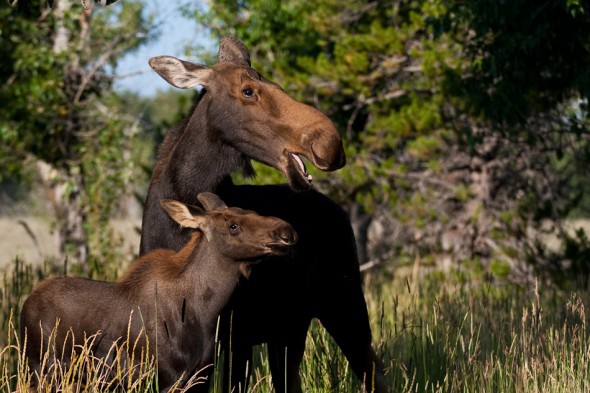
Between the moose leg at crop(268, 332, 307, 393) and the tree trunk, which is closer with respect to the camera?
the moose leg at crop(268, 332, 307, 393)

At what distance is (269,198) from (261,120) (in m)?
0.81

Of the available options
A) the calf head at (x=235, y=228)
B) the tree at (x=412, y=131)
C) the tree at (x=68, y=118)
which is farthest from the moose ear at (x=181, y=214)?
the tree at (x=68, y=118)

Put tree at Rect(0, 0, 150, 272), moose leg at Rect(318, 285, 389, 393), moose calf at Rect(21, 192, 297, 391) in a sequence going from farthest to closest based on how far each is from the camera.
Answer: tree at Rect(0, 0, 150, 272) → moose leg at Rect(318, 285, 389, 393) → moose calf at Rect(21, 192, 297, 391)

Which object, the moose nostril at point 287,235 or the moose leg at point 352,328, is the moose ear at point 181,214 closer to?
the moose nostril at point 287,235

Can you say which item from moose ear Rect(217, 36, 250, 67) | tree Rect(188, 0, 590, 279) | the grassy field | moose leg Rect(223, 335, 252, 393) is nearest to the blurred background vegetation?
tree Rect(188, 0, 590, 279)

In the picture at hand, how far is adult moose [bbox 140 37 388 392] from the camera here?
18.3ft

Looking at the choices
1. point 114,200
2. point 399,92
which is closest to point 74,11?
point 114,200

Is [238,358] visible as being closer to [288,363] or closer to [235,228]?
[288,363]

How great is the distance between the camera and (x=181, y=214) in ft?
18.4

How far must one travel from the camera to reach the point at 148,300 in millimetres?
5480

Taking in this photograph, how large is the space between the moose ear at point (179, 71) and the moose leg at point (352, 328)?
1.73 m

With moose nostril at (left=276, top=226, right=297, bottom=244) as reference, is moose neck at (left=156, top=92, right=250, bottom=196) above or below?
above

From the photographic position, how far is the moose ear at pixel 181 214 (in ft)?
18.2

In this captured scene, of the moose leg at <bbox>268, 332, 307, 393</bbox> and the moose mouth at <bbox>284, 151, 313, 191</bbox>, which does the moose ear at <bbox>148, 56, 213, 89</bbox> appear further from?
the moose leg at <bbox>268, 332, 307, 393</bbox>
